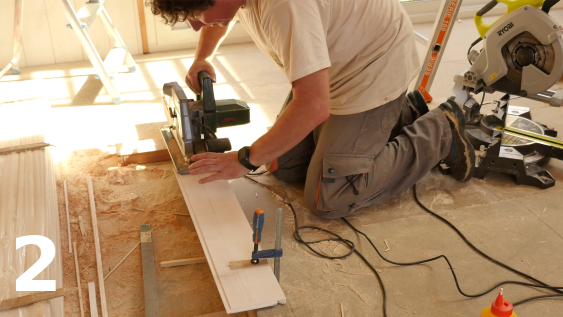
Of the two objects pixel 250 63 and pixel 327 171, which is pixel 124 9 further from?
pixel 327 171

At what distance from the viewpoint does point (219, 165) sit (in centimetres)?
218

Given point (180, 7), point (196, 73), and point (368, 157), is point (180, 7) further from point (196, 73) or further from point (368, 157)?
point (368, 157)

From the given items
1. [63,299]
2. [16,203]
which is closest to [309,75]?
[63,299]

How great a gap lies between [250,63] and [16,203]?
8.59 feet

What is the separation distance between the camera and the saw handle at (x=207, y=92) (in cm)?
228

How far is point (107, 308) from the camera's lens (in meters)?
1.98

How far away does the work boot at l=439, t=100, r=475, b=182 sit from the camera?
2.68 metres

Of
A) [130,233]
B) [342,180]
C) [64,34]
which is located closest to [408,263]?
[342,180]

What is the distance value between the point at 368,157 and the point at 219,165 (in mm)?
754

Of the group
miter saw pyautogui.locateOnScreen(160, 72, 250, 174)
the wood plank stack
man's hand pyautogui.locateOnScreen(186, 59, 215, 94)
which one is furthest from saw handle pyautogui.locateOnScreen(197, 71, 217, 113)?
the wood plank stack

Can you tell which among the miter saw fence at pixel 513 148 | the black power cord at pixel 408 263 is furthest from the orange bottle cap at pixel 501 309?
the miter saw fence at pixel 513 148

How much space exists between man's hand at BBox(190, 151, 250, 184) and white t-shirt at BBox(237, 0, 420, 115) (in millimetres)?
444

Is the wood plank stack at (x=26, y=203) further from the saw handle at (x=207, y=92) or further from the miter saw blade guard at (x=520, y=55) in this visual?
the miter saw blade guard at (x=520, y=55)

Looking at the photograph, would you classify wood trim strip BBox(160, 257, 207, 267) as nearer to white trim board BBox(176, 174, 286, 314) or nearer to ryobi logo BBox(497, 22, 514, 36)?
white trim board BBox(176, 174, 286, 314)
